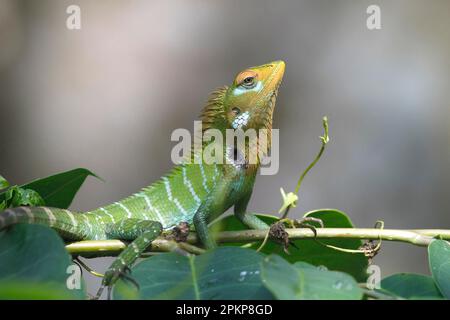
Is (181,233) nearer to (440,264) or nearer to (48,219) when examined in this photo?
(48,219)

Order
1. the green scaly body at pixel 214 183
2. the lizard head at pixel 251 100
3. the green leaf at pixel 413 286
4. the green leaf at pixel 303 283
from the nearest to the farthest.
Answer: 1. the green leaf at pixel 303 283
2. the green leaf at pixel 413 286
3. the green scaly body at pixel 214 183
4. the lizard head at pixel 251 100

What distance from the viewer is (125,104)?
401 centimetres

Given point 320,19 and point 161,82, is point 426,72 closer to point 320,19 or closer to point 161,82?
point 320,19

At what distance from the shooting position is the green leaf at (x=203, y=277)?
0.87 meters

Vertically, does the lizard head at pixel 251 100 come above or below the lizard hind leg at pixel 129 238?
above

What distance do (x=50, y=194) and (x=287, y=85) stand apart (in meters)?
2.91

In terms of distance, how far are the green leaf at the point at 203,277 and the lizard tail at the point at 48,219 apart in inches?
11.1

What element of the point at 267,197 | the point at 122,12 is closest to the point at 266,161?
the point at 267,197

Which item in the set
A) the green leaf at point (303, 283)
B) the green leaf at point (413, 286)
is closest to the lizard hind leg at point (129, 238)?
the green leaf at point (303, 283)

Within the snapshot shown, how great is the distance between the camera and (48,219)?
1.33 metres

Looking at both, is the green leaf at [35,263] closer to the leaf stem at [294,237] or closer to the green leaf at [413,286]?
the leaf stem at [294,237]

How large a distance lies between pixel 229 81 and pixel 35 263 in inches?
131

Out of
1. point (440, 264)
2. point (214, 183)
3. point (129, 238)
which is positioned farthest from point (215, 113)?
point (440, 264)

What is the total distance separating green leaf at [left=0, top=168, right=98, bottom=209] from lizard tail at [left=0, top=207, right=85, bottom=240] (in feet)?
0.10
